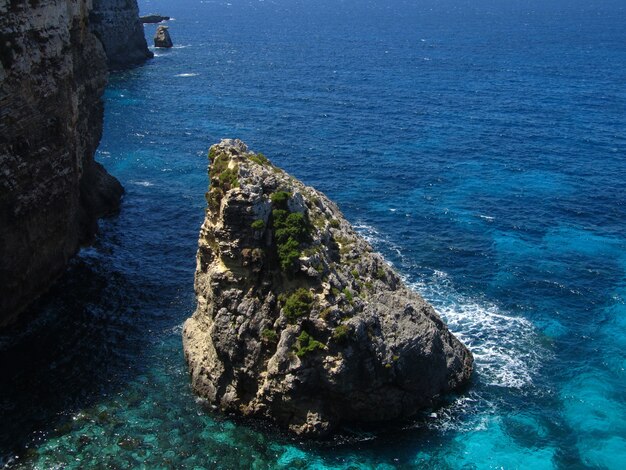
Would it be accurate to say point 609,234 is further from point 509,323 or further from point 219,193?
point 219,193

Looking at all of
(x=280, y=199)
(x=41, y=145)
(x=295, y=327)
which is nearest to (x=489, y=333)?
(x=295, y=327)

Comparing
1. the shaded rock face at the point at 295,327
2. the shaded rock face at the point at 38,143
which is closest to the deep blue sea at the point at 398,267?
the shaded rock face at the point at 295,327

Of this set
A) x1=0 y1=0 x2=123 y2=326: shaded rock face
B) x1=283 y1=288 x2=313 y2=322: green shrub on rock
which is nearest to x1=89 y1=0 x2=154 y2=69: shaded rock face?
x1=0 y1=0 x2=123 y2=326: shaded rock face

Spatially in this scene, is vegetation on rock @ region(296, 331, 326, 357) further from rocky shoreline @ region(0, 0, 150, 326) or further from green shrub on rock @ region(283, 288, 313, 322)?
rocky shoreline @ region(0, 0, 150, 326)

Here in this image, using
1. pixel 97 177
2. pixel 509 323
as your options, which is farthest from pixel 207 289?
pixel 97 177

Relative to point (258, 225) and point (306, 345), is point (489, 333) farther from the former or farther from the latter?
point (258, 225)

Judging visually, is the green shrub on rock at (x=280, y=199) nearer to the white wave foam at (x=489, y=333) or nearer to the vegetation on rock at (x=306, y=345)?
the vegetation on rock at (x=306, y=345)
